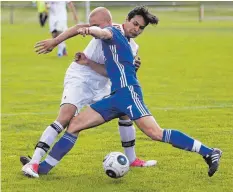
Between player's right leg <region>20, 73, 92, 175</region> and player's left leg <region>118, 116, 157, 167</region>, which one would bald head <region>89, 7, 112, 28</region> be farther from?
player's left leg <region>118, 116, 157, 167</region>

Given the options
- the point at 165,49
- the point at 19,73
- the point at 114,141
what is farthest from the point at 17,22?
the point at 114,141

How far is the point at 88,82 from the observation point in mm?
9438

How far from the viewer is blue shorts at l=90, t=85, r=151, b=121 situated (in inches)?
338

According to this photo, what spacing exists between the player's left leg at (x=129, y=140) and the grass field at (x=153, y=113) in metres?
0.17

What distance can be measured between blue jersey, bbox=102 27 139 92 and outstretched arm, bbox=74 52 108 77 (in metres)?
0.66

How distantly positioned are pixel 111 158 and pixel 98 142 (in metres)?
2.38

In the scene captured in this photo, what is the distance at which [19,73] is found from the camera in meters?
21.3

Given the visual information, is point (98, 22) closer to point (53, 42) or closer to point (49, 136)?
point (53, 42)

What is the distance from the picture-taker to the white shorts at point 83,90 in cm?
923

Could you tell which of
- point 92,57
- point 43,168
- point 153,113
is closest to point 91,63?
point 92,57

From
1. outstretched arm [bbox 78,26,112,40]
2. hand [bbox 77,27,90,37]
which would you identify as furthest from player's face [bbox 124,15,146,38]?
hand [bbox 77,27,90,37]

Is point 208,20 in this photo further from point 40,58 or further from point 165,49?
point 40,58

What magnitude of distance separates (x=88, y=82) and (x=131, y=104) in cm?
101

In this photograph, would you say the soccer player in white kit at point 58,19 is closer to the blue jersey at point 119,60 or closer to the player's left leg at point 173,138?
Result: the blue jersey at point 119,60
